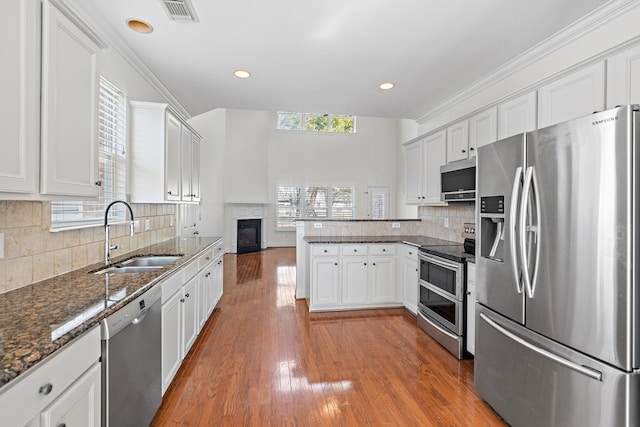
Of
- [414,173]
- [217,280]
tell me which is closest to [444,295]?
[414,173]

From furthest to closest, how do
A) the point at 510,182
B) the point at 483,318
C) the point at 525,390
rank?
the point at 483,318, the point at 510,182, the point at 525,390

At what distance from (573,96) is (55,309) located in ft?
10.5

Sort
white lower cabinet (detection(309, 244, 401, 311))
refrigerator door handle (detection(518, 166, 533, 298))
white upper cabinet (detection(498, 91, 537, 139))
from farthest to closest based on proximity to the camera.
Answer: white lower cabinet (detection(309, 244, 401, 311)), white upper cabinet (detection(498, 91, 537, 139)), refrigerator door handle (detection(518, 166, 533, 298))

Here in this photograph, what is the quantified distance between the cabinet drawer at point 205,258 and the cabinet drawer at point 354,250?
1.59m

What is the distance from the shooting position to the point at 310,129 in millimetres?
9859

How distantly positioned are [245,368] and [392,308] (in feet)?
7.10

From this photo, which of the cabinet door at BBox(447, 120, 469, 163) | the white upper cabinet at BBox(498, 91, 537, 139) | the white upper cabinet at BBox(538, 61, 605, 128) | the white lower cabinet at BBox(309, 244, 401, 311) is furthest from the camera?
the white lower cabinet at BBox(309, 244, 401, 311)

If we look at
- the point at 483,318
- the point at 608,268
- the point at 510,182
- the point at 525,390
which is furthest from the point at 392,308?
the point at 608,268

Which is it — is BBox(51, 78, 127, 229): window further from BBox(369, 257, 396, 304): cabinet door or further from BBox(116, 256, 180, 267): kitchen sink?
BBox(369, 257, 396, 304): cabinet door

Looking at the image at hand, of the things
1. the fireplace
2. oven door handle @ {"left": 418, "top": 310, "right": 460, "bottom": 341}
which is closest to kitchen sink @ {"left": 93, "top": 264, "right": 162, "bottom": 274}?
oven door handle @ {"left": 418, "top": 310, "right": 460, "bottom": 341}

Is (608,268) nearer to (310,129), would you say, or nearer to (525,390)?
(525,390)

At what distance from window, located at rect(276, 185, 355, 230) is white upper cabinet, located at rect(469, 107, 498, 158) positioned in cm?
672

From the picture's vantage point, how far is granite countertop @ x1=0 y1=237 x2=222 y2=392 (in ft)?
3.03

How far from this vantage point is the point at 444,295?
114 inches
